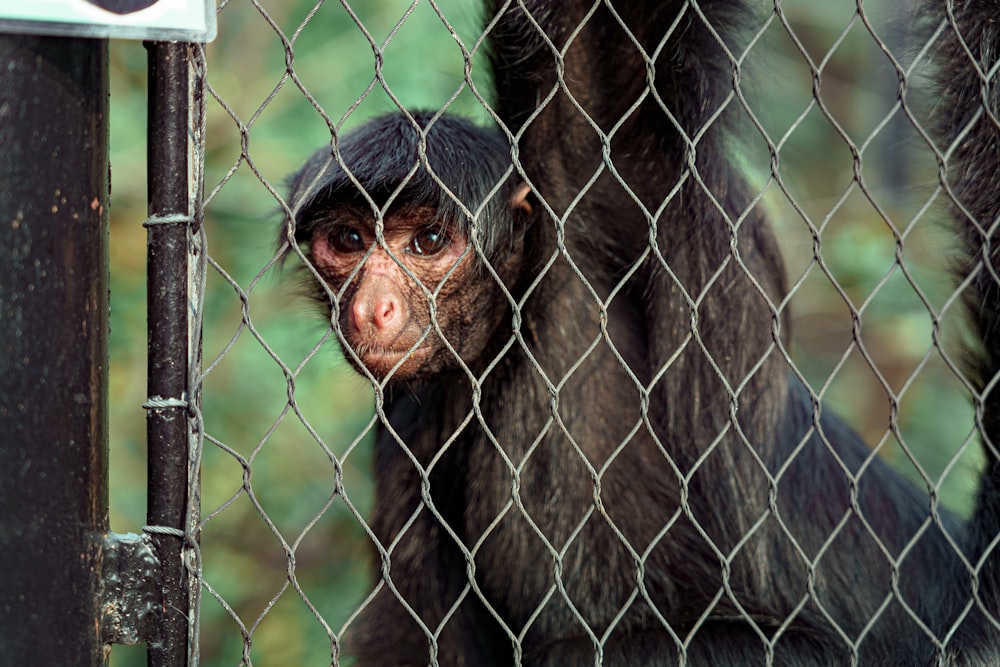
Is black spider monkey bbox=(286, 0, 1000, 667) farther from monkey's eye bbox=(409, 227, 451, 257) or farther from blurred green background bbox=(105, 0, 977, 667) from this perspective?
blurred green background bbox=(105, 0, 977, 667)

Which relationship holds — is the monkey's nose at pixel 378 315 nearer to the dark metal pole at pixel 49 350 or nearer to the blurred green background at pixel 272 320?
the dark metal pole at pixel 49 350

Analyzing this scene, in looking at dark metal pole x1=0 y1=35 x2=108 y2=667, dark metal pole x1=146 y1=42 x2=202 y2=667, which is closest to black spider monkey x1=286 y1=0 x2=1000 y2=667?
dark metal pole x1=146 y1=42 x2=202 y2=667

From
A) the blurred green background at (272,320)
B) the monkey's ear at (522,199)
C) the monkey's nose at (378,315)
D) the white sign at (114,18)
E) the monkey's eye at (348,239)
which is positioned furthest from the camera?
the blurred green background at (272,320)

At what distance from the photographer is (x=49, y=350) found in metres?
1.50

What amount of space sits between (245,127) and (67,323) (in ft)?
1.39

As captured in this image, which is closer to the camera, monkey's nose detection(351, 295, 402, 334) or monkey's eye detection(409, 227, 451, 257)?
monkey's nose detection(351, 295, 402, 334)

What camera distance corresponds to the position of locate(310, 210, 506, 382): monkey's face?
8.79ft

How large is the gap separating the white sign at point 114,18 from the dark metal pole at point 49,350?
0.16ft

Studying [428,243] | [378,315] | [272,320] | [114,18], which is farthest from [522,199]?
[272,320]

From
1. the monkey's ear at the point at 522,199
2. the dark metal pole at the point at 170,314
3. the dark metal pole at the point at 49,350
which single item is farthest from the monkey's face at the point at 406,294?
the dark metal pole at the point at 49,350

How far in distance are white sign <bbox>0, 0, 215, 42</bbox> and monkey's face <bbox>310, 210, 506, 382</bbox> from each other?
123cm

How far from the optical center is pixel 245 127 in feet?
5.52

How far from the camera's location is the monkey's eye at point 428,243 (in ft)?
9.52

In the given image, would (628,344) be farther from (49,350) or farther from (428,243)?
(49,350)
